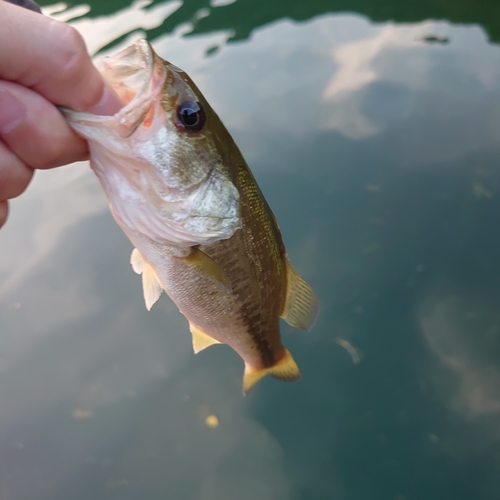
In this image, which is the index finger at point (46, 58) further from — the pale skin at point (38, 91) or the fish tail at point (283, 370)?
the fish tail at point (283, 370)

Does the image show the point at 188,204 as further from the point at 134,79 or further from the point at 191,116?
the point at 134,79

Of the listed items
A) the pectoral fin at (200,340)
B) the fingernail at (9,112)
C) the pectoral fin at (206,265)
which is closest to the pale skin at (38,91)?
the fingernail at (9,112)

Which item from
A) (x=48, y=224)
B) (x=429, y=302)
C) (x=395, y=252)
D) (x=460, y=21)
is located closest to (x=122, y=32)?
(x=48, y=224)

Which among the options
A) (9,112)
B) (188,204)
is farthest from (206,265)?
(9,112)

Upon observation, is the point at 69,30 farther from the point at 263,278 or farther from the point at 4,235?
the point at 4,235

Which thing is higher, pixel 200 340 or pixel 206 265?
pixel 206 265

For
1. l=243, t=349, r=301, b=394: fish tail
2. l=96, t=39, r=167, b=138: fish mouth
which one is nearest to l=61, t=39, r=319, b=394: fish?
l=96, t=39, r=167, b=138: fish mouth
